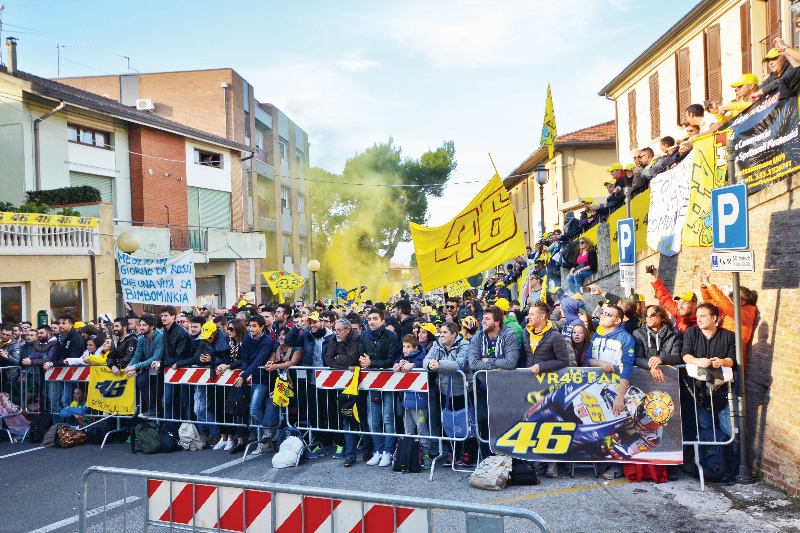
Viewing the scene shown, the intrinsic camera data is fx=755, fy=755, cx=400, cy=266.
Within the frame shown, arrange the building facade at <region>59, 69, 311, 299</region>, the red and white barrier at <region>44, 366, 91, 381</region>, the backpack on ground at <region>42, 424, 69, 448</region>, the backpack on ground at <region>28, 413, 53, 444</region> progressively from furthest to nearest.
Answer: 1. the building facade at <region>59, 69, 311, 299</region>
2. the red and white barrier at <region>44, 366, 91, 381</region>
3. the backpack on ground at <region>28, 413, 53, 444</region>
4. the backpack on ground at <region>42, 424, 69, 448</region>

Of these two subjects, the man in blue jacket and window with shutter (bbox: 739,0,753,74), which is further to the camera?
window with shutter (bbox: 739,0,753,74)

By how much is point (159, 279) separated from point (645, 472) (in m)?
9.99

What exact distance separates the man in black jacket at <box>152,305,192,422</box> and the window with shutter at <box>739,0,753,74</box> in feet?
44.2

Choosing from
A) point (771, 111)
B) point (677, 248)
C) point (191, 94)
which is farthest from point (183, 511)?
point (191, 94)

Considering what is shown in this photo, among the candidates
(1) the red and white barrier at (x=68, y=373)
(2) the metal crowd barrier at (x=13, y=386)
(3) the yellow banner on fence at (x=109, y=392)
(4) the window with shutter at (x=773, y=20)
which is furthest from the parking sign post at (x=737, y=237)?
(4) the window with shutter at (x=773, y=20)

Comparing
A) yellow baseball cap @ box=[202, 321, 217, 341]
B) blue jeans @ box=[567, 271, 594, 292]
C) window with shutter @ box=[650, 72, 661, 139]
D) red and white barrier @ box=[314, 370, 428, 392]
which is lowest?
red and white barrier @ box=[314, 370, 428, 392]

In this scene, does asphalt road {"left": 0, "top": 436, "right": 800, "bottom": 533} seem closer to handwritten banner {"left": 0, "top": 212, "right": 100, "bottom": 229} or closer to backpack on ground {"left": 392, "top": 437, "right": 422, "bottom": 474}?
backpack on ground {"left": 392, "top": 437, "right": 422, "bottom": 474}

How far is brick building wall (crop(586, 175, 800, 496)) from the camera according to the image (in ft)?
22.2

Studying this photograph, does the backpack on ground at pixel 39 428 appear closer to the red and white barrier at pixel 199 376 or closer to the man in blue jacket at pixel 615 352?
the red and white barrier at pixel 199 376

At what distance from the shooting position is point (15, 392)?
12.1 m

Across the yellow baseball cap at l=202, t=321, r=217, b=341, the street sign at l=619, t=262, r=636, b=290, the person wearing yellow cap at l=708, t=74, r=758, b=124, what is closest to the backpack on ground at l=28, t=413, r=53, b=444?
the yellow baseball cap at l=202, t=321, r=217, b=341

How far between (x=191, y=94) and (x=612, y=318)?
117 feet

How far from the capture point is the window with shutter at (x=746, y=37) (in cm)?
1659

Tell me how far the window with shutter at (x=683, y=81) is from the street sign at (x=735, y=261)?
14165mm
